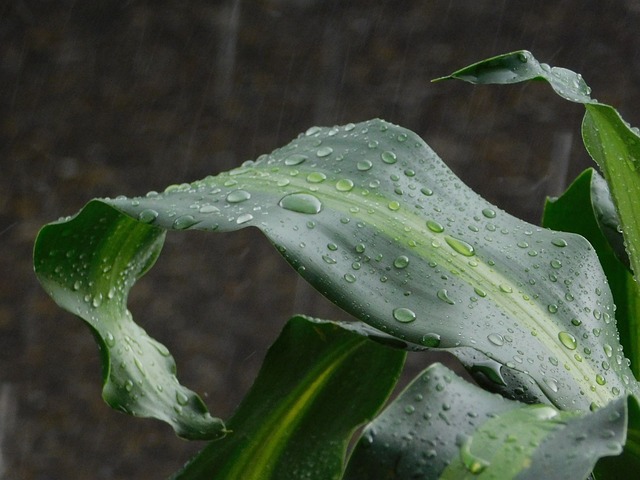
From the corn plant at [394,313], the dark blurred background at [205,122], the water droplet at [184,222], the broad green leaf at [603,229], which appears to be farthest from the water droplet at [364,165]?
the dark blurred background at [205,122]

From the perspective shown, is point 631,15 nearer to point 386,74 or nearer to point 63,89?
point 386,74

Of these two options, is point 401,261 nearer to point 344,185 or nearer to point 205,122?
point 344,185

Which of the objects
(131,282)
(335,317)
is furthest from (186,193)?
(335,317)

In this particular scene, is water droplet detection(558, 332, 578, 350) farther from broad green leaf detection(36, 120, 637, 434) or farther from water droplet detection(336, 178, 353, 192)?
water droplet detection(336, 178, 353, 192)

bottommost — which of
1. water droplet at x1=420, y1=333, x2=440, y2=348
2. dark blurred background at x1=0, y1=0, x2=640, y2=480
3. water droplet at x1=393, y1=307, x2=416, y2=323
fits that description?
dark blurred background at x1=0, y1=0, x2=640, y2=480

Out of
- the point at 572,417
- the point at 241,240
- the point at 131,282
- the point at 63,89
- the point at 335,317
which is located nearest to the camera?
the point at 572,417

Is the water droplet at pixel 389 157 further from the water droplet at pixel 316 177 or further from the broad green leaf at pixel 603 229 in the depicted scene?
the broad green leaf at pixel 603 229

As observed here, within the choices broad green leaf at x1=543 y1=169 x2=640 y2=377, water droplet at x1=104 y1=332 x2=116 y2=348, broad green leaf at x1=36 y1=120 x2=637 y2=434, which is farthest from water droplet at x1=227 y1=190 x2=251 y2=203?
broad green leaf at x1=543 y1=169 x2=640 y2=377

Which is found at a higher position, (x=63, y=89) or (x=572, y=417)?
(x=572, y=417)
